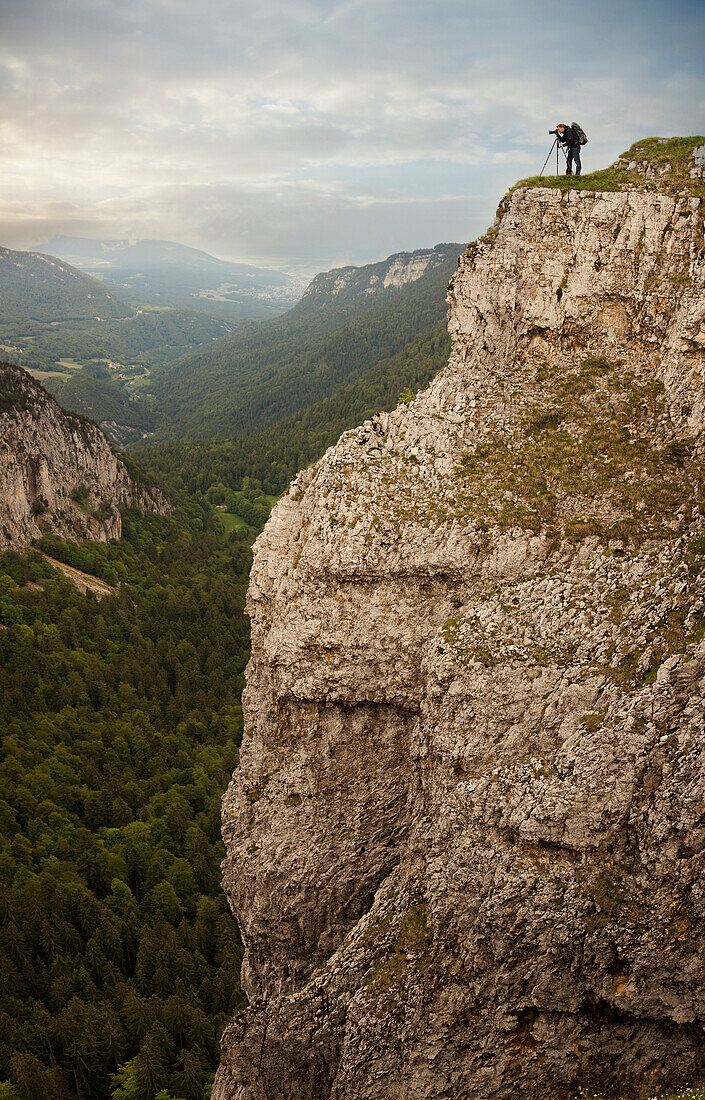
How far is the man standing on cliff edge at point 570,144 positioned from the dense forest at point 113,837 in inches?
1917

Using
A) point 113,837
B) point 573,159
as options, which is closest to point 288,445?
point 113,837

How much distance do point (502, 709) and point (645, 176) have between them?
18661 mm

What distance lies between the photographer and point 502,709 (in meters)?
17.0

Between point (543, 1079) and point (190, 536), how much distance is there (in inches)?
5131

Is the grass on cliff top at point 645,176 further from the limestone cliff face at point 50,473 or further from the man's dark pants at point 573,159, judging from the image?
the limestone cliff face at point 50,473

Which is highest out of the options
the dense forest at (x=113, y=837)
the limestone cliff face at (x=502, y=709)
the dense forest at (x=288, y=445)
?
the dense forest at (x=288, y=445)

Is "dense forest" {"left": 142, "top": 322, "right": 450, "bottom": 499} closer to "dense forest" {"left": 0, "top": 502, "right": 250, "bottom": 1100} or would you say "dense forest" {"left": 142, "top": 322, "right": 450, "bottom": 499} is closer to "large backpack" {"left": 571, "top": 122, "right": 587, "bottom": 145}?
"dense forest" {"left": 0, "top": 502, "right": 250, "bottom": 1100}

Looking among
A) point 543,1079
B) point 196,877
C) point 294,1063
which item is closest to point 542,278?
point 543,1079

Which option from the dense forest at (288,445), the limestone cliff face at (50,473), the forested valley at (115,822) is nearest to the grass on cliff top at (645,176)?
the forested valley at (115,822)

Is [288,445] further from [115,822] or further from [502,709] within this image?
[502,709]

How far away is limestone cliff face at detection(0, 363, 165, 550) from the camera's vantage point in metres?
102

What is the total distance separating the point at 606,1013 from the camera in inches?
599

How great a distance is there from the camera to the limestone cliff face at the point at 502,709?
47.9 feet

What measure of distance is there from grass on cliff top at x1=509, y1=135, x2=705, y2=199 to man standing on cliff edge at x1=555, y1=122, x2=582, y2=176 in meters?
0.78
